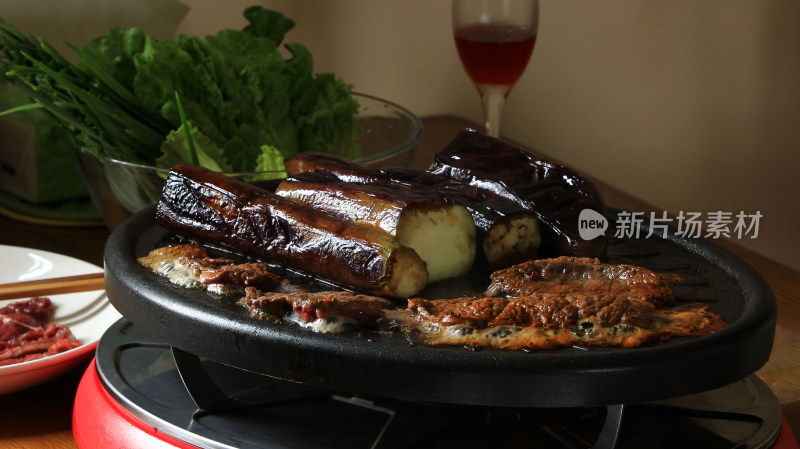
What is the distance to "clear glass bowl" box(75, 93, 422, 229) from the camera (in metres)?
1.67

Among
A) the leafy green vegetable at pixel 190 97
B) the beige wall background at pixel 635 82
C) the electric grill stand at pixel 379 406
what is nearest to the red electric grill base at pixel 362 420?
the electric grill stand at pixel 379 406

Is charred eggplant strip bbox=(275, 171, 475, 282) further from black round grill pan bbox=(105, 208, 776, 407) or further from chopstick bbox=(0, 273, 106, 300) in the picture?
chopstick bbox=(0, 273, 106, 300)

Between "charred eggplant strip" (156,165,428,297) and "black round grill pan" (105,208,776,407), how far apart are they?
10cm

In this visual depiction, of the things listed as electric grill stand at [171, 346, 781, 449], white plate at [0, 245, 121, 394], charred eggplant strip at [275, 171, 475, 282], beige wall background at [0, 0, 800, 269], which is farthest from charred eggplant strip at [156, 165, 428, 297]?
beige wall background at [0, 0, 800, 269]

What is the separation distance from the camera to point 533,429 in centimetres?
101

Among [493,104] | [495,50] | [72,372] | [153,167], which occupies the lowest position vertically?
[72,372]

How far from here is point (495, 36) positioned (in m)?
1.79

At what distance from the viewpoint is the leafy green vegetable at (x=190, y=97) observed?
69.1 inches

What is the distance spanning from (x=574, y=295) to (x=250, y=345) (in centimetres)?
35

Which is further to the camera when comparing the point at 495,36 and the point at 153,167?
the point at 495,36

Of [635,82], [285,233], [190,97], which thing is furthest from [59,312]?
[635,82]

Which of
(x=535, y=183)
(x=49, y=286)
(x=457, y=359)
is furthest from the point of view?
(x=49, y=286)

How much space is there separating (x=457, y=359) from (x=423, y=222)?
0.76ft

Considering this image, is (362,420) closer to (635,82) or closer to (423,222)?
(423,222)
